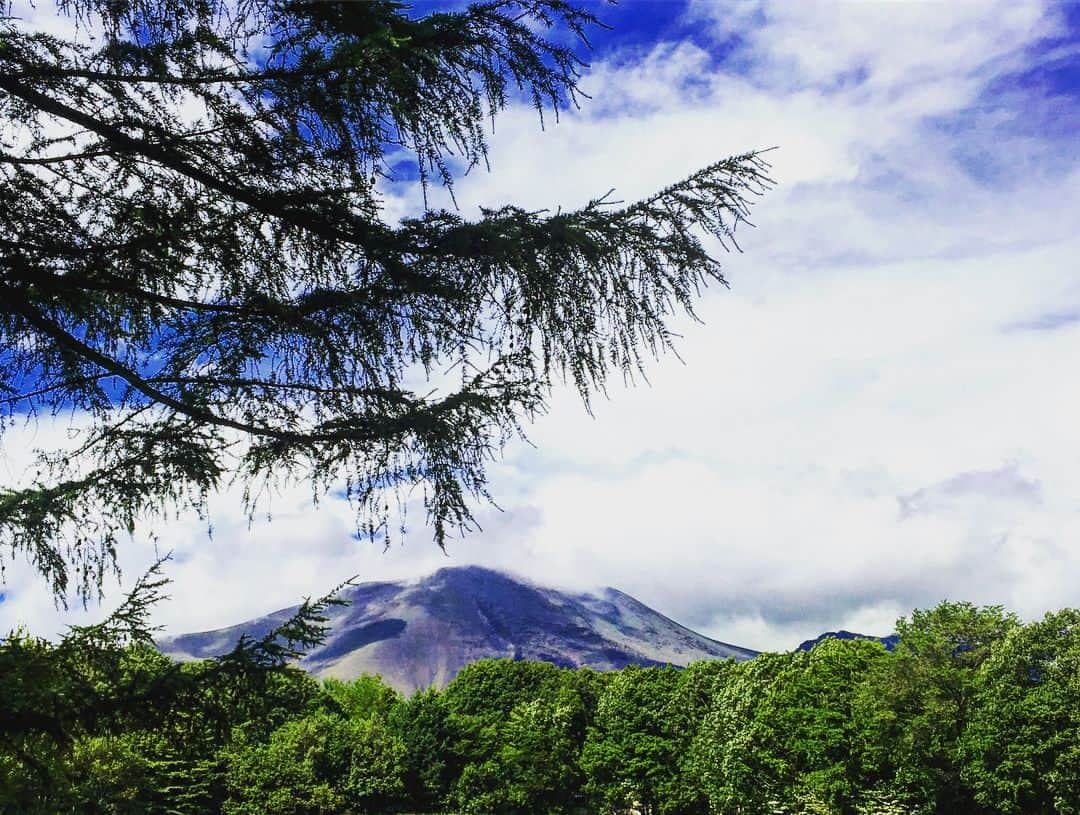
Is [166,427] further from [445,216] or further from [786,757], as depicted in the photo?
[786,757]

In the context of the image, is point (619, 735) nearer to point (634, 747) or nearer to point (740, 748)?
point (634, 747)

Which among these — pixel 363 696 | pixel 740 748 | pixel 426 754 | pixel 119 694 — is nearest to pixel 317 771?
pixel 426 754

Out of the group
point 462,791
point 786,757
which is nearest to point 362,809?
point 462,791

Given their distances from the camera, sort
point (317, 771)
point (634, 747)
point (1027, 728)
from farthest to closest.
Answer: point (317, 771) → point (634, 747) → point (1027, 728)

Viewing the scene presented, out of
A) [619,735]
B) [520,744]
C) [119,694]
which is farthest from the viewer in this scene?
[520,744]

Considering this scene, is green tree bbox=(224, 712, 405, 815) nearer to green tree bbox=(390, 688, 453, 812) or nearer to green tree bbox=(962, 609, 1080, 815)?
green tree bbox=(390, 688, 453, 812)

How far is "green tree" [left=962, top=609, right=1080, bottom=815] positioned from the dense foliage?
0.08m

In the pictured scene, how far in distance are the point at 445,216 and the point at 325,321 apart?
3.51ft

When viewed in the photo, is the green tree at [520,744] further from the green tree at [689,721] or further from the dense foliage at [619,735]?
the green tree at [689,721]

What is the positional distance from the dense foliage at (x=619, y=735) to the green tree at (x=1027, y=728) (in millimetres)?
77

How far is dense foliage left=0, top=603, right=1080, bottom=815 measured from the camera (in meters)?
4.95

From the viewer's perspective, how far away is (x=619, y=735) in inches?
1912

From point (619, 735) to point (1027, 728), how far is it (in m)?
21.3

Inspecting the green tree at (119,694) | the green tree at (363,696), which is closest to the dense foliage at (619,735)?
the green tree at (119,694)
